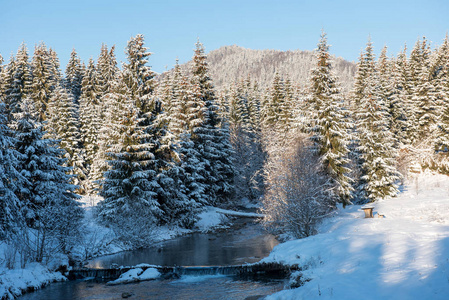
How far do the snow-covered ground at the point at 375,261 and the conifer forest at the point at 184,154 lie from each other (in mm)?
5122

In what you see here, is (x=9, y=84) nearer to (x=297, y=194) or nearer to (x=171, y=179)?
(x=171, y=179)

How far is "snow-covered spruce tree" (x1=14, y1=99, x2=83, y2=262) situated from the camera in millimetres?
18562

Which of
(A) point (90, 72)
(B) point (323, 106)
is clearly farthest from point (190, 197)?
(A) point (90, 72)

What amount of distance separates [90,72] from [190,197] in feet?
122

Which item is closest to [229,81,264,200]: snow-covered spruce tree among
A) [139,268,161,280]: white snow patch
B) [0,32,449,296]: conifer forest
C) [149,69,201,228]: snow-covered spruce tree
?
[0,32,449,296]: conifer forest

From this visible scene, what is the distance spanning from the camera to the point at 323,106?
31.2 metres

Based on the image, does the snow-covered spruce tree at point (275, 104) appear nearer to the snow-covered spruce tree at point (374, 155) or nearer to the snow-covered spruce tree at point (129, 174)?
the snow-covered spruce tree at point (374, 155)

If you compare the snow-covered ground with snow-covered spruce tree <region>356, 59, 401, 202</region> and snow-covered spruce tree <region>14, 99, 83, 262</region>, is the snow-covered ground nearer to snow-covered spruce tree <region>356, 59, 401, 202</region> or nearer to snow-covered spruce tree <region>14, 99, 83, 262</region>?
snow-covered spruce tree <region>14, 99, 83, 262</region>

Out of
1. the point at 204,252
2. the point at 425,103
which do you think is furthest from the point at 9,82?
the point at 425,103

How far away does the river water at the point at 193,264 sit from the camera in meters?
14.7

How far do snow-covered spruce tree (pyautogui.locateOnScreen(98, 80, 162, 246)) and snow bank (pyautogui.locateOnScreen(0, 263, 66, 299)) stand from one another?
28.8 feet

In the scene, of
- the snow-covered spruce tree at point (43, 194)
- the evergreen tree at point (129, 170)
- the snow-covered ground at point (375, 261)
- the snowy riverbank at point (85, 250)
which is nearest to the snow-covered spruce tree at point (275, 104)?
the snowy riverbank at point (85, 250)

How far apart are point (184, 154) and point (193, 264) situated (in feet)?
53.0

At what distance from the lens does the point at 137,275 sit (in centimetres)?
1730
